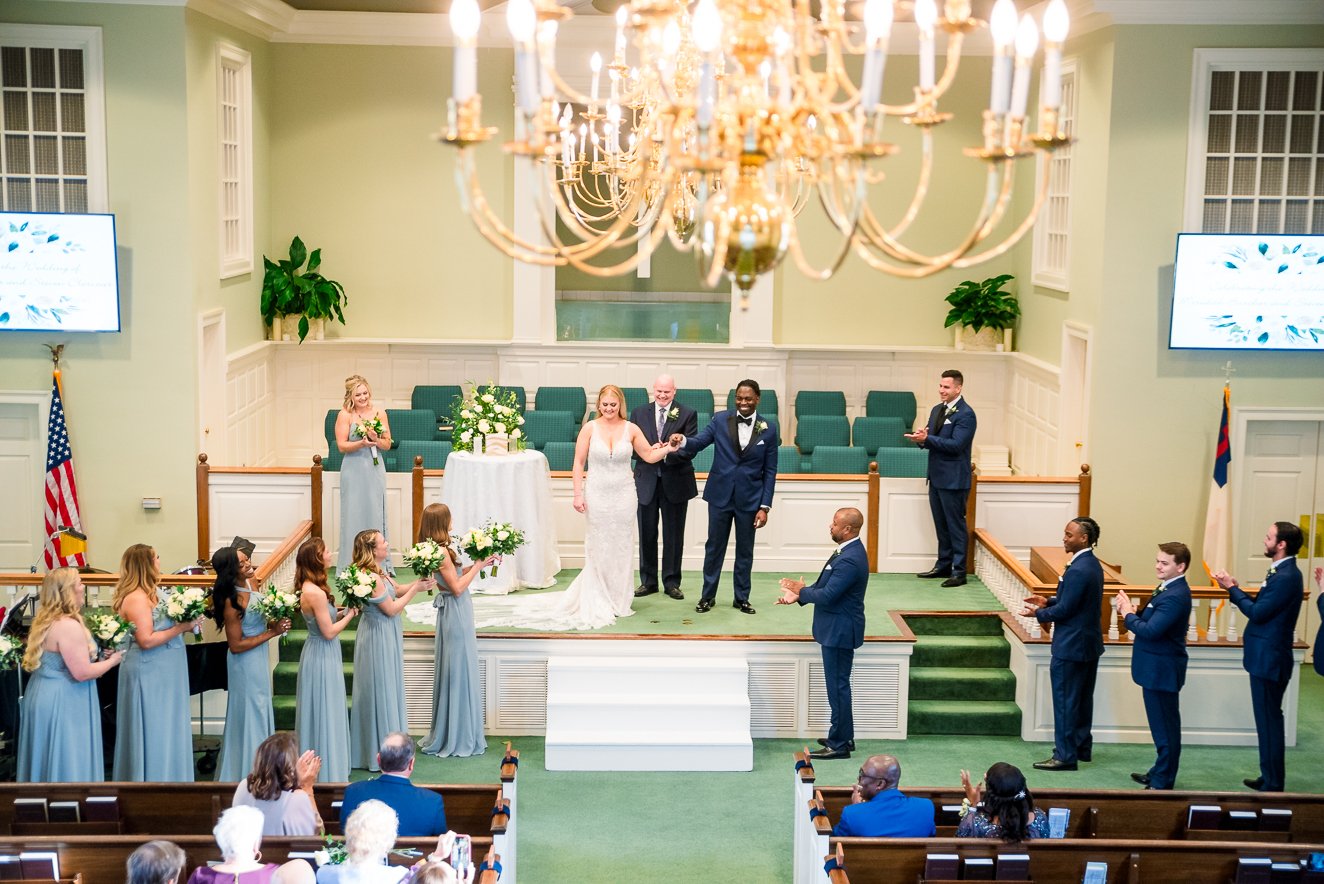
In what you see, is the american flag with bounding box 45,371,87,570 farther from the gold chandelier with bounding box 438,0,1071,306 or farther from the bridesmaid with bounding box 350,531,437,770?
the gold chandelier with bounding box 438,0,1071,306

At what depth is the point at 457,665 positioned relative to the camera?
9.32 metres

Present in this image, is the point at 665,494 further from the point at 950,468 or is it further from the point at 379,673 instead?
the point at 379,673

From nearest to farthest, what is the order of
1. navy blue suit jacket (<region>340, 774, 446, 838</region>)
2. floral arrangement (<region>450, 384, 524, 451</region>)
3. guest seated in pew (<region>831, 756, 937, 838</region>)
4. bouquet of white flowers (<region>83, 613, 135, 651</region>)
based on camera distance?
navy blue suit jacket (<region>340, 774, 446, 838</region>) < guest seated in pew (<region>831, 756, 937, 838</region>) < bouquet of white flowers (<region>83, 613, 135, 651</region>) < floral arrangement (<region>450, 384, 524, 451</region>)

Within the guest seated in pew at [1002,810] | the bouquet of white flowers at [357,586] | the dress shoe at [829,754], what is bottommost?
the dress shoe at [829,754]

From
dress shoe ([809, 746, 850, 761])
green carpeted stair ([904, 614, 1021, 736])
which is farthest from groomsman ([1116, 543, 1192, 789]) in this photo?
dress shoe ([809, 746, 850, 761])

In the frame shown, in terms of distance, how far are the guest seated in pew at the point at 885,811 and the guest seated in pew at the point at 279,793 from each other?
2.36 m

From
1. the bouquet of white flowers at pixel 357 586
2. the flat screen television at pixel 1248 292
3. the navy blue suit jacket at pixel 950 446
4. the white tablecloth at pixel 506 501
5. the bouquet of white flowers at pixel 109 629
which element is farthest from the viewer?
the flat screen television at pixel 1248 292

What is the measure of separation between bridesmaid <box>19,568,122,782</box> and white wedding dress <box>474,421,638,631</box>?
2930mm

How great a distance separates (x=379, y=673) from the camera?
8977 millimetres

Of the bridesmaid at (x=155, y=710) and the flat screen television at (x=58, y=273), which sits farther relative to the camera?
the flat screen television at (x=58, y=273)

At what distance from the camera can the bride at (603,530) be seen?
10359 millimetres

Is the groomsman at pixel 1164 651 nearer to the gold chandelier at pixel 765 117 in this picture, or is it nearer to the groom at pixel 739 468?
the groom at pixel 739 468

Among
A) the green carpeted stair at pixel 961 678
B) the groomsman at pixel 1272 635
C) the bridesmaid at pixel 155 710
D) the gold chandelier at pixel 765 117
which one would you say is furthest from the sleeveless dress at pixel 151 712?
the groomsman at pixel 1272 635

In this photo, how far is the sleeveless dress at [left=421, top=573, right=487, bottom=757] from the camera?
930cm
